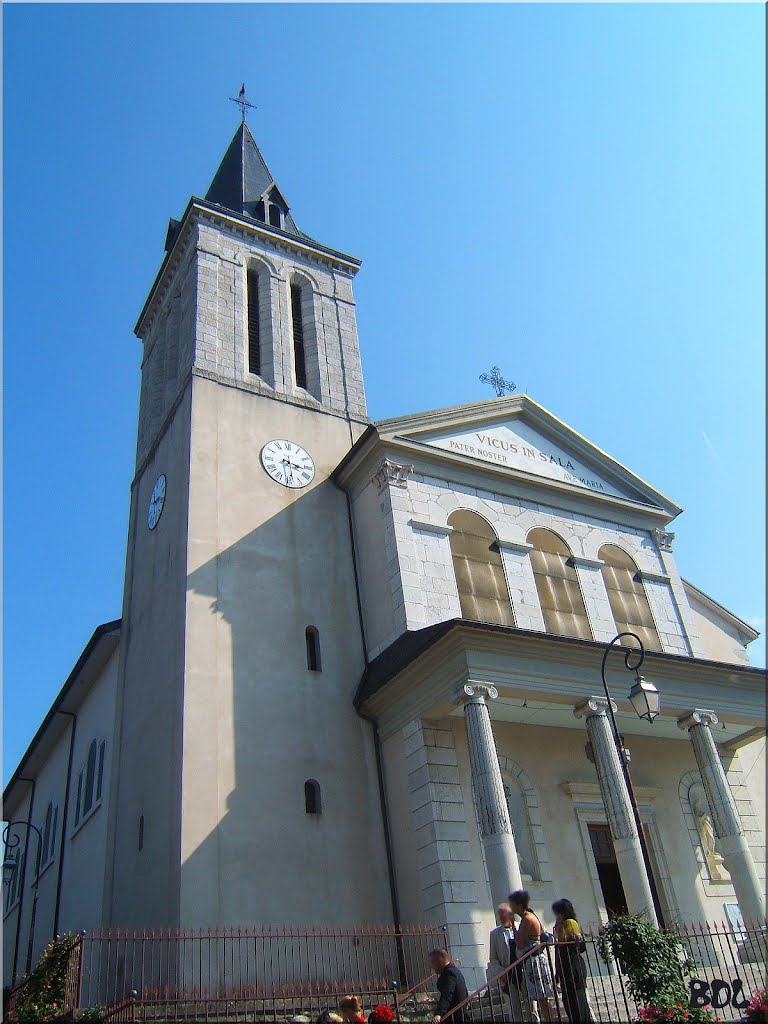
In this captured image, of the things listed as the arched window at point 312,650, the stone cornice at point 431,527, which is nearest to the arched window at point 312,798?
the arched window at point 312,650

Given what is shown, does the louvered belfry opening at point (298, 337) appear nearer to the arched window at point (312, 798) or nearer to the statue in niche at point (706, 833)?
the arched window at point (312, 798)

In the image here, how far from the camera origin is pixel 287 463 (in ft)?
72.2

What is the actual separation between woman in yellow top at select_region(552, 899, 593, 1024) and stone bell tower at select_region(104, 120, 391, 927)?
6597 mm

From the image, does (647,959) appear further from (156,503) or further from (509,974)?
(156,503)

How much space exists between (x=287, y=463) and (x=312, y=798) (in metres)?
8.34

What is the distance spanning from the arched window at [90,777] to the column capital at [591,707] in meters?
13.6

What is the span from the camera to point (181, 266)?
90.1 ft

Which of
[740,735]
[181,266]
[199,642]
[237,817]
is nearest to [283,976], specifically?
[237,817]

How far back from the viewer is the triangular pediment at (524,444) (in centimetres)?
→ 2219

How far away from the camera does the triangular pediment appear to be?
72.8 feet

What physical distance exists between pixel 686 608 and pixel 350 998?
16081 millimetres

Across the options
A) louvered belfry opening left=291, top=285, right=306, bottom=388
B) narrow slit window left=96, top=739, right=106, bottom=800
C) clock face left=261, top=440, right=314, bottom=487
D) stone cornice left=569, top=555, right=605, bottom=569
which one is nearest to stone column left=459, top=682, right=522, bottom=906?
stone cornice left=569, top=555, right=605, bottom=569

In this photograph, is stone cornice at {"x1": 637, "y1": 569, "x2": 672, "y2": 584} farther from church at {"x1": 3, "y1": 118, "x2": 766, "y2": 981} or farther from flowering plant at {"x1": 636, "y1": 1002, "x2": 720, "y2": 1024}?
flowering plant at {"x1": 636, "y1": 1002, "x2": 720, "y2": 1024}

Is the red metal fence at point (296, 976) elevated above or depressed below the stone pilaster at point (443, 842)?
below
